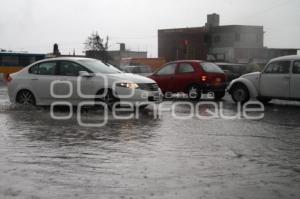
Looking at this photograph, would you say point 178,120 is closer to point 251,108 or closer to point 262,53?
point 251,108

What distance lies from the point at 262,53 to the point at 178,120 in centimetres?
5440

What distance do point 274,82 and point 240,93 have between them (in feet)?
5.76

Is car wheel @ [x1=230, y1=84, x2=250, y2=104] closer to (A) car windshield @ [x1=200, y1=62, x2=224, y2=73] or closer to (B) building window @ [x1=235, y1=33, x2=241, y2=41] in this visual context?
(A) car windshield @ [x1=200, y1=62, x2=224, y2=73]

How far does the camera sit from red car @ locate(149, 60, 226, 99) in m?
20.7

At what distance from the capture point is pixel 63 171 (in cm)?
726

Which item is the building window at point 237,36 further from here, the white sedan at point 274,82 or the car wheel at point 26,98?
the car wheel at point 26,98

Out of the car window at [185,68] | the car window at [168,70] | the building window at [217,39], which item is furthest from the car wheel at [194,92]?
the building window at [217,39]

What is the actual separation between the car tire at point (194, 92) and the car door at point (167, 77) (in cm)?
66

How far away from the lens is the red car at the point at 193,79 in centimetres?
2072

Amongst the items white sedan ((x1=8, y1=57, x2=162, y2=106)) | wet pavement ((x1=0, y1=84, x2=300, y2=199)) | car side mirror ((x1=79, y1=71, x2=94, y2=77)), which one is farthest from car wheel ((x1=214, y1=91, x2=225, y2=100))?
wet pavement ((x1=0, y1=84, x2=300, y2=199))

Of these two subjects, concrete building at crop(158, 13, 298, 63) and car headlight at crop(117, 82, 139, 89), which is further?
concrete building at crop(158, 13, 298, 63)

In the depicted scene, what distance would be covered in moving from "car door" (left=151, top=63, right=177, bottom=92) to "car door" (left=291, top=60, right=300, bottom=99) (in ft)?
17.4

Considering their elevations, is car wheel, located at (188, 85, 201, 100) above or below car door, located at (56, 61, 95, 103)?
below

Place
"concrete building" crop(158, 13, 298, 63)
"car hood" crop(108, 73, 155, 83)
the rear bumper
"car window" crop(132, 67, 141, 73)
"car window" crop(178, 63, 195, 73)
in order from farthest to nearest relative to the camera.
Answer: "concrete building" crop(158, 13, 298, 63), "car window" crop(132, 67, 141, 73), "car window" crop(178, 63, 195, 73), the rear bumper, "car hood" crop(108, 73, 155, 83)
